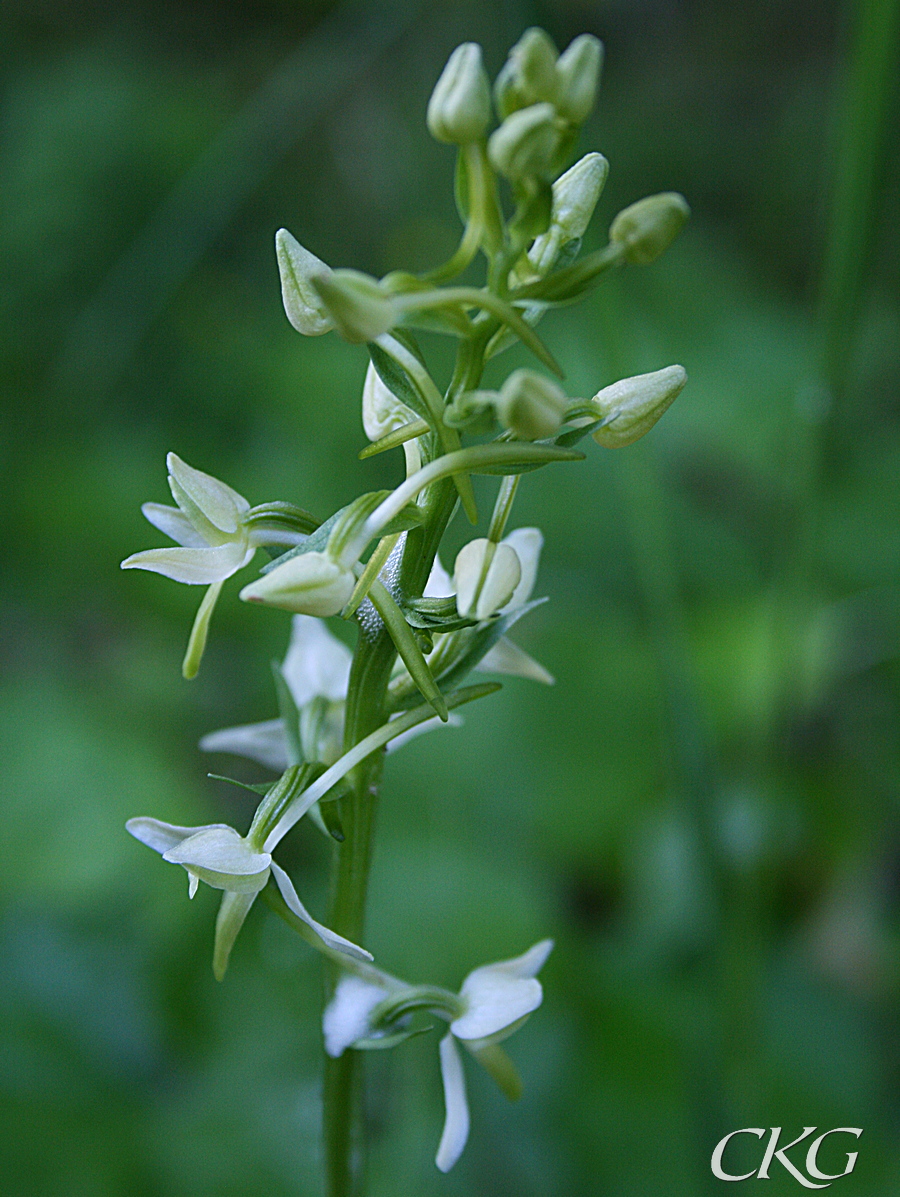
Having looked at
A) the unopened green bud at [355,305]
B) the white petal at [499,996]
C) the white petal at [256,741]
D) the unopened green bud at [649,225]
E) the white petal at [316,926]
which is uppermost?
the unopened green bud at [649,225]

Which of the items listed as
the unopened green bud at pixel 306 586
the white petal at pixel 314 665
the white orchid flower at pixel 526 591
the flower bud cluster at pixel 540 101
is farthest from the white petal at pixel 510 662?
the flower bud cluster at pixel 540 101

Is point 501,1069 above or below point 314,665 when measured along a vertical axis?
below

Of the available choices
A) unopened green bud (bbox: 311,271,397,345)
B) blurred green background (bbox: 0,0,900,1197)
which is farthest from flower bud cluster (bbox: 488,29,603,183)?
blurred green background (bbox: 0,0,900,1197)

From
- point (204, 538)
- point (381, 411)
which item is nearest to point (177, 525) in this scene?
point (204, 538)

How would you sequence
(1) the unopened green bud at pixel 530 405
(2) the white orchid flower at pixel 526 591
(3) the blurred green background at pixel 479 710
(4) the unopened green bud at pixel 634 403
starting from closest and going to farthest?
(1) the unopened green bud at pixel 530 405 → (4) the unopened green bud at pixel 634 403 → (2) the white orchid flower at pixel 526 591 → (3) the blurred green background at pixel 479 710

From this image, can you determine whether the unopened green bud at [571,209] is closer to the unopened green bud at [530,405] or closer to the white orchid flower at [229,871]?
the unopened green bud at [530,405]

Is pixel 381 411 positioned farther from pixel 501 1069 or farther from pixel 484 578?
pixel 501 1069

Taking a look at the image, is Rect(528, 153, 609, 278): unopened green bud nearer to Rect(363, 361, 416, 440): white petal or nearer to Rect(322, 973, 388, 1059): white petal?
Rect(363, 361, 416, 440): white petal
